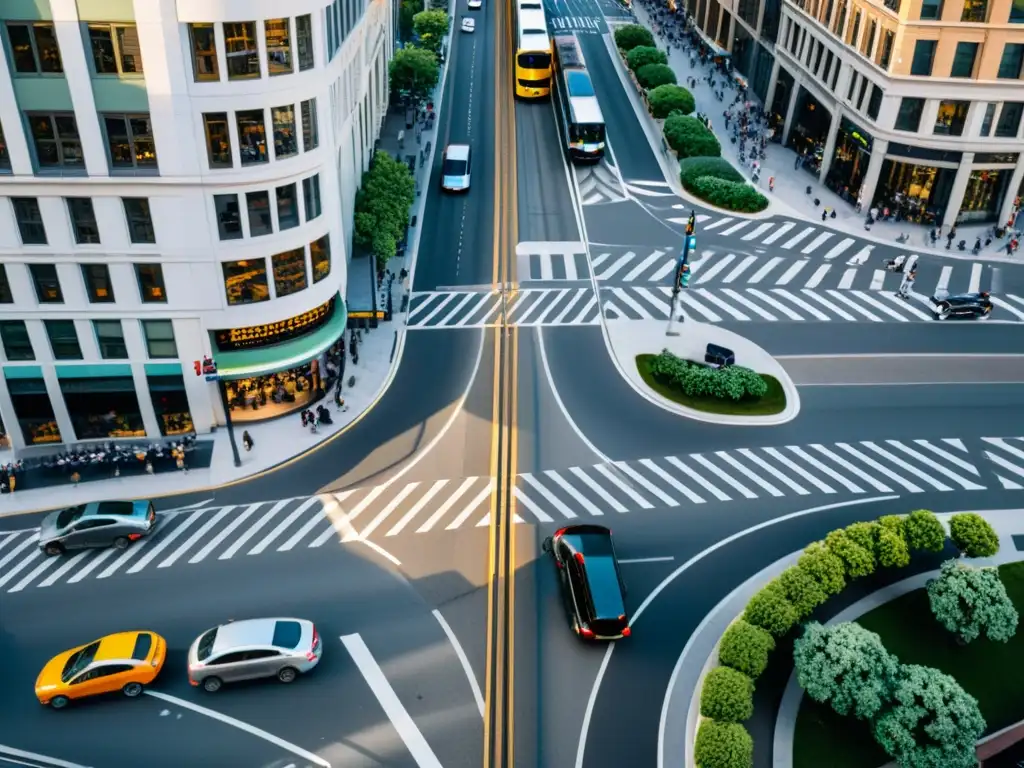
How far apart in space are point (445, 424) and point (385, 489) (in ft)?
18.8

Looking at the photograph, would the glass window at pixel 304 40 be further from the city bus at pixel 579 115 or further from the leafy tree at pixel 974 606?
the city bus at pixel 579 115

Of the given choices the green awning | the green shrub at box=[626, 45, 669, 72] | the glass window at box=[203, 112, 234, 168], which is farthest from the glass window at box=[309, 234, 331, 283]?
the green shrub at box=[626, 45, 669, 72]

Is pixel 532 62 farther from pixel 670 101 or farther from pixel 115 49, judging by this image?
pixel 115 49

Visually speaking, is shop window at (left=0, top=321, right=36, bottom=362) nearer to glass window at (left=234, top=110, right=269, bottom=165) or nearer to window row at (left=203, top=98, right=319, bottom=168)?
window row at (left=203, top=98, right=319, bottom=168)

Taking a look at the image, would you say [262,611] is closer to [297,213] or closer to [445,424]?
[445,424]

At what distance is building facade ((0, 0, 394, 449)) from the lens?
36.3 metres

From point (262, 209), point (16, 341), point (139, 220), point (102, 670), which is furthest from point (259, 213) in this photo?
point (102, 670)

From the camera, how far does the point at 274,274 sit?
1678 inches

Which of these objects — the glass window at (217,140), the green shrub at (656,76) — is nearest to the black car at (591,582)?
the glass window at (217,140)

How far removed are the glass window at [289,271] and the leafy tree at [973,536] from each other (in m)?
31.6

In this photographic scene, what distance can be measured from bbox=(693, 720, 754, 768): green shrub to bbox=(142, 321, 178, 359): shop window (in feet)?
97.1

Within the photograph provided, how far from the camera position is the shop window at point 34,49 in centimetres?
3553

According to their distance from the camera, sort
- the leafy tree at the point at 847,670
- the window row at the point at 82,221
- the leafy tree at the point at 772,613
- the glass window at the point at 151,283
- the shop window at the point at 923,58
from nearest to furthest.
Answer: the leafy tree at the point at 847,670 < the leafy tree at the point at 772,613 < the window row at the point at 82,221 < the glass window at the point at 151,283 < the shop window at the point at 923,58

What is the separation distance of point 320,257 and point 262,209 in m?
4.55
